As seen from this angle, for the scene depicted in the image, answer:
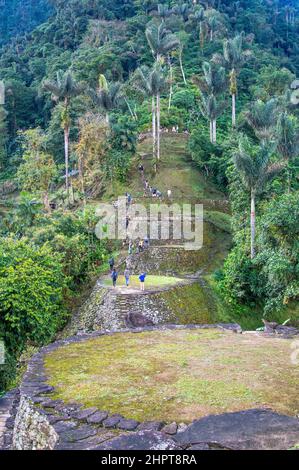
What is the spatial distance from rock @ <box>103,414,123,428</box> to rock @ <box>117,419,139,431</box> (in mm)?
68

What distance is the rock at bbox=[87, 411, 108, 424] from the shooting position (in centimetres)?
848

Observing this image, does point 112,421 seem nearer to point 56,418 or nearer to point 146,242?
point 56,418

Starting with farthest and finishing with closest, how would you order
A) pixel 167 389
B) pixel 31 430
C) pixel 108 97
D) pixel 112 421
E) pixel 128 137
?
pixel 108 97 → pixel 128 137 → pixel 167 389 → pixel 31 430 → pixel 112 421

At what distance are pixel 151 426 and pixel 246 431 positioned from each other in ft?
4.86

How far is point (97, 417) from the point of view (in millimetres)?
8570

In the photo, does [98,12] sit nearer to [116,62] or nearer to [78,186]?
[116,62]

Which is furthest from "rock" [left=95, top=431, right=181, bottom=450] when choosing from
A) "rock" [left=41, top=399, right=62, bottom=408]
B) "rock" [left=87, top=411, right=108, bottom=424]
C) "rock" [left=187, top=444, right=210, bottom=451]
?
"rock" [left=41, top=399, right=62, bottom=408]

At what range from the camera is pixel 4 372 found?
16.6 metres

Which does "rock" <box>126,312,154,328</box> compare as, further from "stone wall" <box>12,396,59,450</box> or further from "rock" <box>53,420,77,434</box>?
"rock" <box>53,420,77,434</box>

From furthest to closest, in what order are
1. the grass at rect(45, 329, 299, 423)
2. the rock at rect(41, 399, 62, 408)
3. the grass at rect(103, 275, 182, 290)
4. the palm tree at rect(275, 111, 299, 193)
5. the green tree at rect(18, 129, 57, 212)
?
the green tree at rect(18, 129, 57, 212)
the palm tree at rect(275, 111, 299, 193)
the grass at rect(103, 275, 182, 290)
the rock at rect(41, 399, 62, 408)
the grass at rect(45, 329, 299, 423)

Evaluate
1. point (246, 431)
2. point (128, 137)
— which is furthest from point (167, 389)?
point (128, 137)

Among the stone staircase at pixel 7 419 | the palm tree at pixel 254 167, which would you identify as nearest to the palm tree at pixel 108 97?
the palm tree at pixel 254 167

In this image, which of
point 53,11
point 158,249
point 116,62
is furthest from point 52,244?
point 53,11

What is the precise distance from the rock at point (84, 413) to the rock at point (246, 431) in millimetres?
1753
